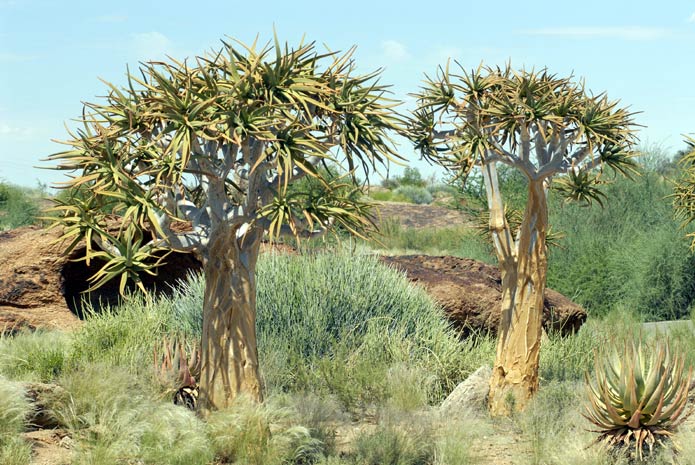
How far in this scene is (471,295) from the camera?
465 inches

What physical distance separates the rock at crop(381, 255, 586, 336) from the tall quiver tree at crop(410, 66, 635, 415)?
257 centimetres

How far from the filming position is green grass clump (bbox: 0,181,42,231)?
84.4ft

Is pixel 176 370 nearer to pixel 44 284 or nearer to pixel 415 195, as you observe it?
→ pixel 44 284

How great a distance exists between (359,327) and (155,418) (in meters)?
3.74

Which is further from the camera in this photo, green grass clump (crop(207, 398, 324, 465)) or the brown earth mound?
the brown earth mound

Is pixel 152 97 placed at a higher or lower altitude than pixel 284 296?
higher

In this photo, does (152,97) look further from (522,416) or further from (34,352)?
(522,416)

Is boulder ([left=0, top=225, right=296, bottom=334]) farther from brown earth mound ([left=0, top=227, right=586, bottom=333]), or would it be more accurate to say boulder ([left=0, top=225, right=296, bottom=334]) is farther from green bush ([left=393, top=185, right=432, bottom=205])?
green bush ([left=393, top=185, right=432, bottom=205])

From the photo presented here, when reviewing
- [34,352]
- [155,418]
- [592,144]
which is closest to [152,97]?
[155,418]

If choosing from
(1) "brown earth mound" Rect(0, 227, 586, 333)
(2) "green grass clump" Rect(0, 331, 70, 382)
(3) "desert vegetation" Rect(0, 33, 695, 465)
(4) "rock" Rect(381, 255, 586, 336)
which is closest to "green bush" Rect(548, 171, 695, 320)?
(4) "rock" Rect(381, 255, 586, 336)

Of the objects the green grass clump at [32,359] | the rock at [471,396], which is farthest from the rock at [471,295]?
the green grass clump at [32,359]

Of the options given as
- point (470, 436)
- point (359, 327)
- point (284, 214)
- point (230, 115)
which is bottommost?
point (470, 436)

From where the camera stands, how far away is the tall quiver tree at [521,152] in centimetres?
834

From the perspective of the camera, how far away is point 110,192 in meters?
6.32
